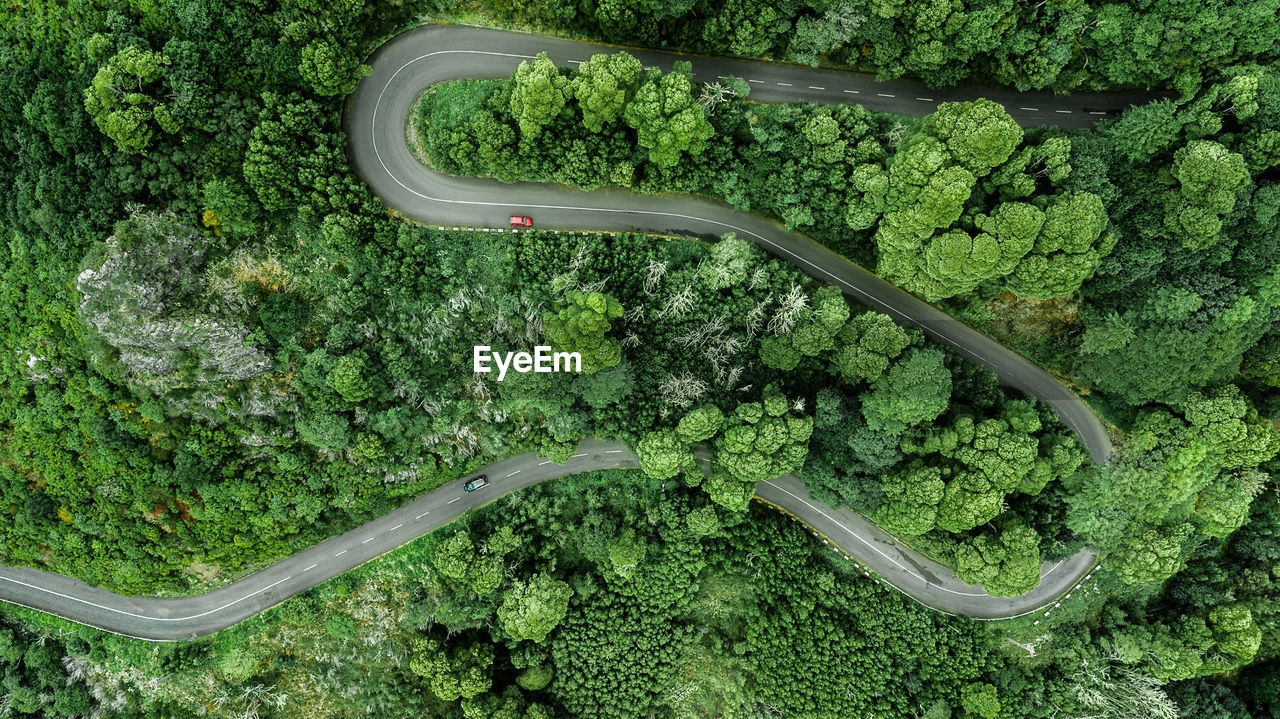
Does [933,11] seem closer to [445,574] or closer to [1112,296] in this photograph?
[1112,296]

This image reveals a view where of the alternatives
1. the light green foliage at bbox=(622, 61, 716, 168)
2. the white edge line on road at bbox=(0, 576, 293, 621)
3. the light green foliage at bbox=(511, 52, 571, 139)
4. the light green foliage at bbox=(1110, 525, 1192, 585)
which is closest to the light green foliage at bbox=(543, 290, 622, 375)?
the light green foliage at bbox=(622, 61, 716, 168)

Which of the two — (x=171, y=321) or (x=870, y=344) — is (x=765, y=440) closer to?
(x=870, y=344)

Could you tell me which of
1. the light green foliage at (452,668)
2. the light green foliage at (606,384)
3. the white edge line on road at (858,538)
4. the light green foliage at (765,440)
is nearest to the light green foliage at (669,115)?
the light green foliage at (606,384)

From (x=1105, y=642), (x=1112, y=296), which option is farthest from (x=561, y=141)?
(x=1105, y=642)

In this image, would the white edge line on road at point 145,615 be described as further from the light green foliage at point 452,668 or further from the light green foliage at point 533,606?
the light green foliage at point 533,606

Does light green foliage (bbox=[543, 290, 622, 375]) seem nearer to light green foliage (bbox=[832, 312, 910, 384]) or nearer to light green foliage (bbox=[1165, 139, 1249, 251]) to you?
→ light green foliage (bbox=[832, 312, 910, 384])

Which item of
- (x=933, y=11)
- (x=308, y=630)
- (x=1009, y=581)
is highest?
(x=933, y=11)
